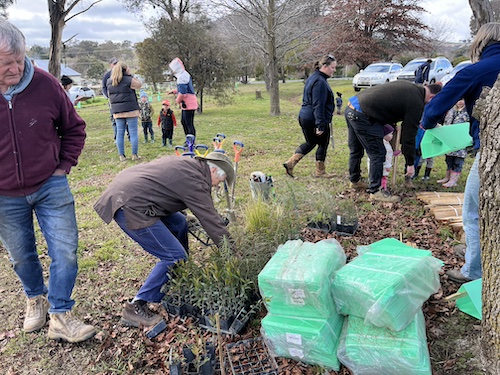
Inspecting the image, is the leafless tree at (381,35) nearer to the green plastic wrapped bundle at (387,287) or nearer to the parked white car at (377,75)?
the parked white car at (377,75)

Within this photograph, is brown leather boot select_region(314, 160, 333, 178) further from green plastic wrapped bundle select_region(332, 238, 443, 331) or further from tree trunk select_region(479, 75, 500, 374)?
tree trunk select_region(479, 75, 500, 374)

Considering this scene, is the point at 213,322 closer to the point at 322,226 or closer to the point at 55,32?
the point at 322,226

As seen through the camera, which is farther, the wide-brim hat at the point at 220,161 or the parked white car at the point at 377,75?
the parked white car at the point at 377,75

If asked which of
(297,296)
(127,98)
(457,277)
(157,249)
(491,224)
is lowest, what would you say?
(457,277)

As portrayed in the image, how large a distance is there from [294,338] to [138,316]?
4.24ft

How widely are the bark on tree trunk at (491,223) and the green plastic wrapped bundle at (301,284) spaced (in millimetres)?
805

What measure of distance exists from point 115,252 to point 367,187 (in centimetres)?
343

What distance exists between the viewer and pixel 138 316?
9.48 ft

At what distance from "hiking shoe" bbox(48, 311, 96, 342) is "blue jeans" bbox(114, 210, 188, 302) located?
449 millimetres

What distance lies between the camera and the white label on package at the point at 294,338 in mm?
2211

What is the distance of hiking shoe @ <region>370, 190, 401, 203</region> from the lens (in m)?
4.84

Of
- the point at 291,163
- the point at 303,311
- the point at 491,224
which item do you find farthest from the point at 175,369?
the point at 291,163

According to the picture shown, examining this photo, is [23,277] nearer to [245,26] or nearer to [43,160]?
[43,160]

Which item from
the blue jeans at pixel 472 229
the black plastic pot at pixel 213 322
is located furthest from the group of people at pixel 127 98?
the blue jeans at pixel 472 229
